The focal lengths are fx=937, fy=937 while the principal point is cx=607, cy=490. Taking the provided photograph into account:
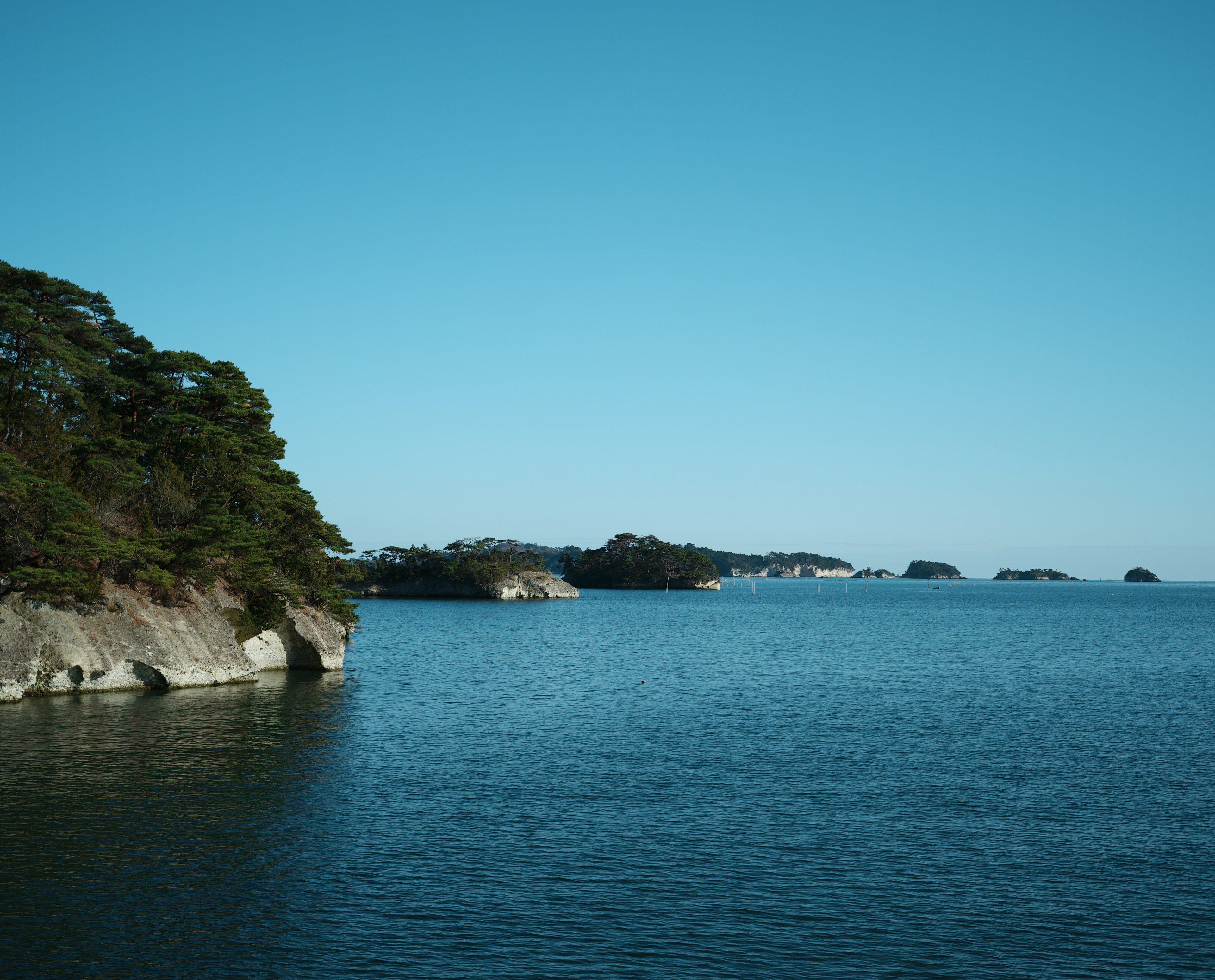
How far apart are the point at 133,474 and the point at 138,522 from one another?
3.14 m

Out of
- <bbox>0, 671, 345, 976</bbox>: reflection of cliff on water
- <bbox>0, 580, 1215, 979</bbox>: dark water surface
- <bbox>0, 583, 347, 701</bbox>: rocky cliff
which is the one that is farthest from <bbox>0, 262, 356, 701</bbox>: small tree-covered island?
<bbox>0, 671, 345, 976</bbox>: reflection of cliff on water

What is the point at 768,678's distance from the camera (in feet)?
233

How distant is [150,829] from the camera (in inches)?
1086

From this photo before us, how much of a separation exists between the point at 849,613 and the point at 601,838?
164622mm

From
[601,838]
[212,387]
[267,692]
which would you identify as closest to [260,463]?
[212,387]

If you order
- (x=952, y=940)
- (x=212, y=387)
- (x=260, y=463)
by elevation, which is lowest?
(x=952, y=940)

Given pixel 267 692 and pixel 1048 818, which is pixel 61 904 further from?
pixel 267 692

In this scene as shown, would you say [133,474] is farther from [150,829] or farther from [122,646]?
[150,829]

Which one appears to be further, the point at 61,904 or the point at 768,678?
the point at 768,678

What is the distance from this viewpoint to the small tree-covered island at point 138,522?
49031mm

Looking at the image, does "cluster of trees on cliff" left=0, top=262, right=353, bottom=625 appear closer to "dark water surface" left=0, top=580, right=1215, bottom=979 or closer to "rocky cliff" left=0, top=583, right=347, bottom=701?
"rocky cliff" left=0, top=583, right=347, bottom=701

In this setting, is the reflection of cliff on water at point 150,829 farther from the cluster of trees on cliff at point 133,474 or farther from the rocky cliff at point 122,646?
the cluster of trees on cliff at point 133,474

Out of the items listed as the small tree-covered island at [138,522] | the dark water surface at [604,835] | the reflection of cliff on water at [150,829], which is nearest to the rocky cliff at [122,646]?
the small tree-covered island at [138,522]

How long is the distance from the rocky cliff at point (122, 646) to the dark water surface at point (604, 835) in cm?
164
